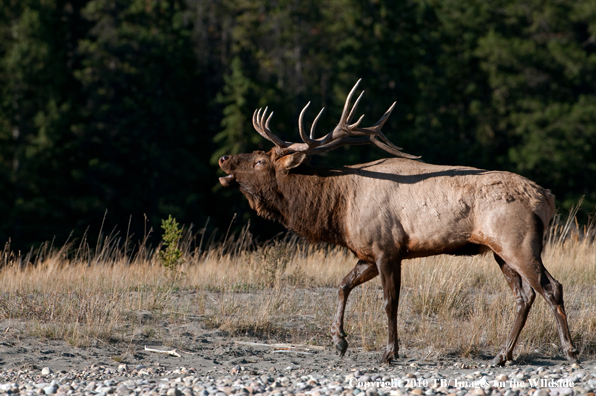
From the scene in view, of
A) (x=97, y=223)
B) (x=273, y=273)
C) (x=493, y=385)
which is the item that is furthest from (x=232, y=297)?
(x=97, y=223)

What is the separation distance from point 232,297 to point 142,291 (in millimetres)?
1087

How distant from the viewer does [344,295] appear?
7.16 m

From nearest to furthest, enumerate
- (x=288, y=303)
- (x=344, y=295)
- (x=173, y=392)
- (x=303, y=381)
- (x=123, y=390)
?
(x=173, y=392)
(x=123, y=390)
(x=303, y=381)
(x=344, y=295)
(x=288, y=303)

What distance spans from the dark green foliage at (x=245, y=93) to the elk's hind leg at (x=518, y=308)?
20376mm

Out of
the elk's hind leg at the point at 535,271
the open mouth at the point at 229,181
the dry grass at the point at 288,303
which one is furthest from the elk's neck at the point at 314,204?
the elk's hind leg at the point at 535,271

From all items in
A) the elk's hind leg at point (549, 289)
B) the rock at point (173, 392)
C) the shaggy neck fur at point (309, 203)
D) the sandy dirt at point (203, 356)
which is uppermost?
the shaggy neck fur at point (309, 203)

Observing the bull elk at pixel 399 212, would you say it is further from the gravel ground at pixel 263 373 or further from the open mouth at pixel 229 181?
the gravel ground at pixel 263 373

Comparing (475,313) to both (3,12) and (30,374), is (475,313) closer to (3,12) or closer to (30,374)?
(30,374)

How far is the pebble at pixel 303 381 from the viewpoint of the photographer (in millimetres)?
5328

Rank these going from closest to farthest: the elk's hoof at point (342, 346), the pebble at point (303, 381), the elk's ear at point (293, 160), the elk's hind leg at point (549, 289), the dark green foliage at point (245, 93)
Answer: the pebble at point (303, 381) → the elk's hind leg at point (549, 289) → the elk's hoof at point (342, 346) → the elk's ear at point (293, 160) → the dark green foliage at point (245, 93)

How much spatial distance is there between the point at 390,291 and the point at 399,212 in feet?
2.47

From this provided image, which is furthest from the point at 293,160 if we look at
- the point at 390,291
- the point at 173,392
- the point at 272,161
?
the point at 173,392

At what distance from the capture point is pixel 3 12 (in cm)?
2695

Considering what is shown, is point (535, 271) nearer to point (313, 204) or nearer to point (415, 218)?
point (415, 218)
